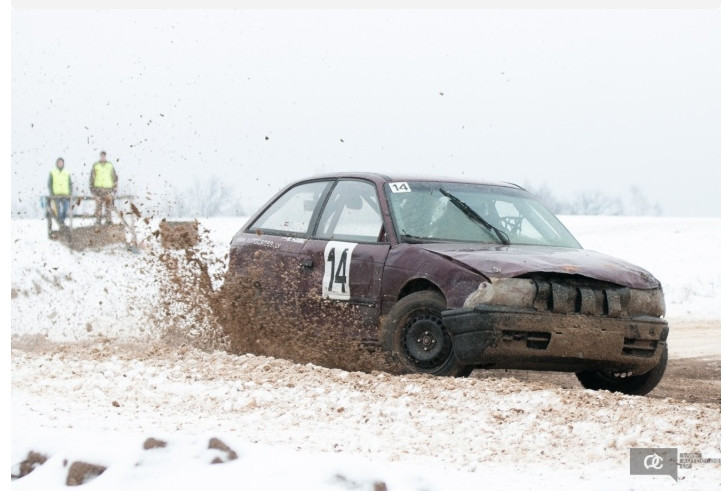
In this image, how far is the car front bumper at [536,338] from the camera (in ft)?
24.8

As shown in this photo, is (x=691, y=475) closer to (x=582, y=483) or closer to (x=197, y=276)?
(x=582, y=483)

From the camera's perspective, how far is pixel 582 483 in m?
5.44

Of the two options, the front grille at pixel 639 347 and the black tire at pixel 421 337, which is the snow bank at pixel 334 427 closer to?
the black tire at pixel 421 337

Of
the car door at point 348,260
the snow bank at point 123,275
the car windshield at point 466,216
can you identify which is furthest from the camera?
the snow bank at point 123,275

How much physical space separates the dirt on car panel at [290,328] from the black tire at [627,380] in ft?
5.41

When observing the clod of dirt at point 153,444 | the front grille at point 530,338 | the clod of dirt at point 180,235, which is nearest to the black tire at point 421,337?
the front grille at point 530,338

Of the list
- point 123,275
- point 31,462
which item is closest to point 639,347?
point 31,462

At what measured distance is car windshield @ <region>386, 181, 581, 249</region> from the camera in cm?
866

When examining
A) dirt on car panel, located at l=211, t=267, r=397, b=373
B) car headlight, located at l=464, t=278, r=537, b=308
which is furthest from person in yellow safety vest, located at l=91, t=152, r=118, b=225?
car headlight, located at l=464, t=278, r=537, b=308

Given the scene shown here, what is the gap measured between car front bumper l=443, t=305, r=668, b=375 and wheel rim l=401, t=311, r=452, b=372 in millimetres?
207

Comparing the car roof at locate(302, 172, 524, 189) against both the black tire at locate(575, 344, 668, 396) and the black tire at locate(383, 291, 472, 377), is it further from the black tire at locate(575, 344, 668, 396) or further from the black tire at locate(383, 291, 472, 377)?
the black tire at locate(575, 344, 668, 396)

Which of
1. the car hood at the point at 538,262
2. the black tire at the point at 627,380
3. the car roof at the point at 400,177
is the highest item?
the car roof at the point at 400,177

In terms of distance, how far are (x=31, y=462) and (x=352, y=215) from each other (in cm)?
380

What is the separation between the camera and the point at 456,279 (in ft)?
25.7
